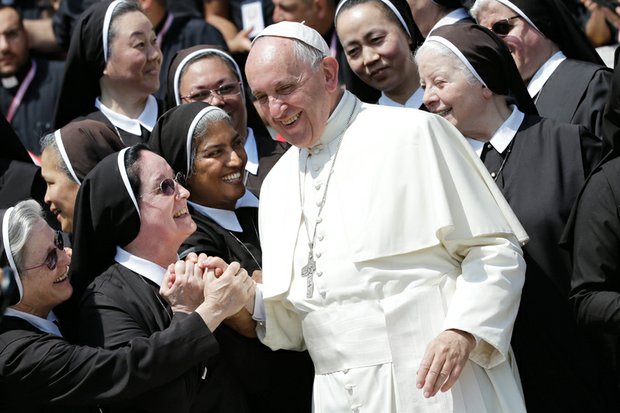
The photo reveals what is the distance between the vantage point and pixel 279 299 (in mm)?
4773

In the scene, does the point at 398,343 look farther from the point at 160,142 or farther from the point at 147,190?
the point at 160,142

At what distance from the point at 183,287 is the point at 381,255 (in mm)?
809

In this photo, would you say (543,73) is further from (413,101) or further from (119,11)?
(119,11)

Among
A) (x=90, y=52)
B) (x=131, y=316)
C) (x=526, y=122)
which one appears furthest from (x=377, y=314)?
(x=90, y=52)

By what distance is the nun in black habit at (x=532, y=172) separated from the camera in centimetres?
505

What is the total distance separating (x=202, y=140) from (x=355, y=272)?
4.19 ft

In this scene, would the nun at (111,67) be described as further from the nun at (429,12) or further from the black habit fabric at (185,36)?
the nun at (429,12)

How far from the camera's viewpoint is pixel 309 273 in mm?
4688

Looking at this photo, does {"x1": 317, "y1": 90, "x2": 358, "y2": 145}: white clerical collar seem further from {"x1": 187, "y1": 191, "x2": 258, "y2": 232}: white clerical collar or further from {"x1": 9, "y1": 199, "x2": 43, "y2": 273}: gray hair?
{"x1": 9, "y1": 199, "x2": 43, "y2": 273}: gray hair

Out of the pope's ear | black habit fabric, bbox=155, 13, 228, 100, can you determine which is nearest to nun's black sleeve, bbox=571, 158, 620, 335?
the pope's ear

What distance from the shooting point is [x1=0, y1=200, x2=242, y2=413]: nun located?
440 centimetres

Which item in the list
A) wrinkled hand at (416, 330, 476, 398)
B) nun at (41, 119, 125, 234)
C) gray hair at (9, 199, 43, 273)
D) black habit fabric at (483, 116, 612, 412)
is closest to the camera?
wrinkled hand at (416, 330, 476, 398)

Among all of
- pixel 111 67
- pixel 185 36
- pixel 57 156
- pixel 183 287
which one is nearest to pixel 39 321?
pixel 183 287

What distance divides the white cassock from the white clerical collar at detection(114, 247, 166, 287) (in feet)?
1.48
